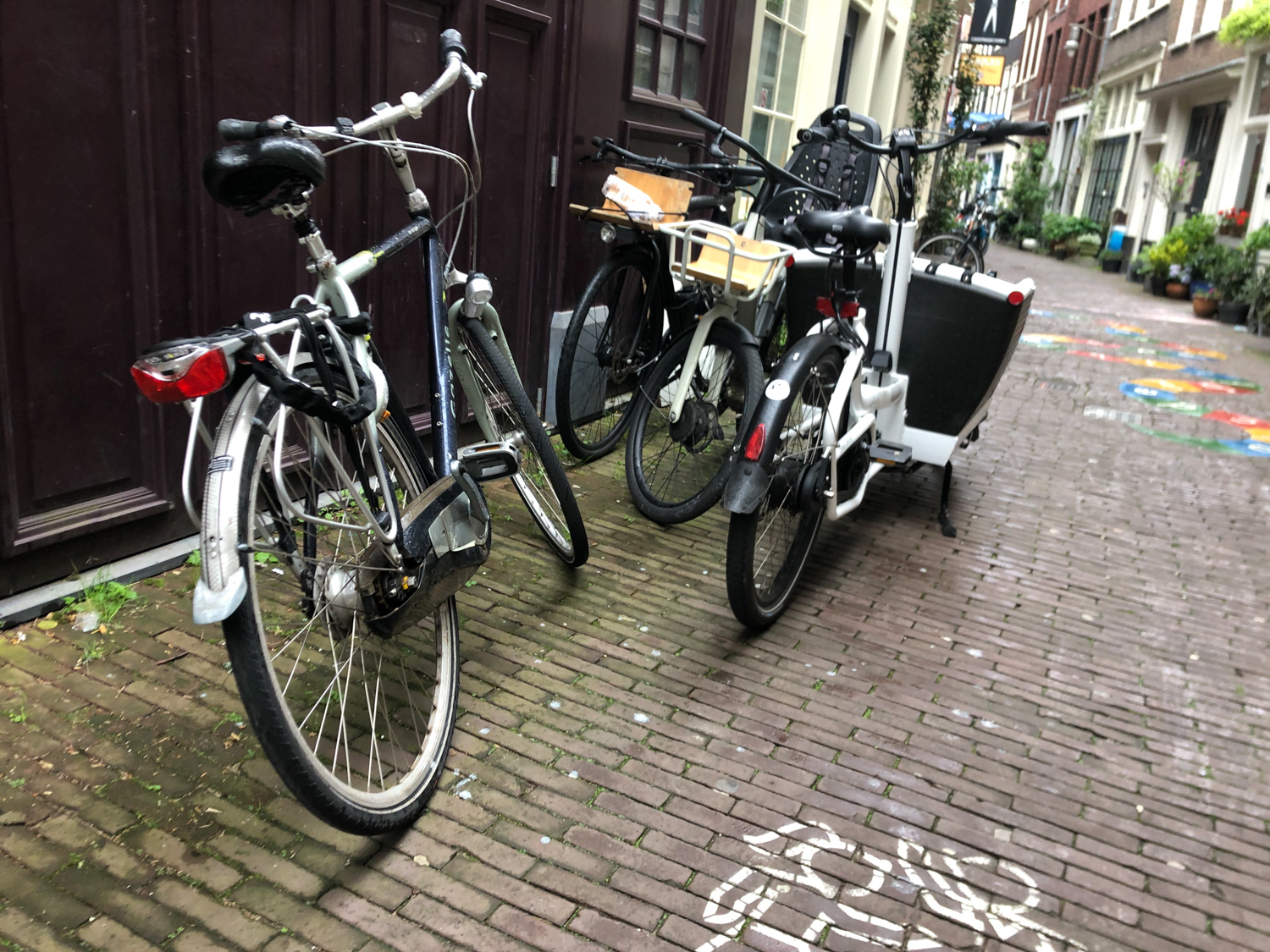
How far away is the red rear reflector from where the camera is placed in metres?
3.15

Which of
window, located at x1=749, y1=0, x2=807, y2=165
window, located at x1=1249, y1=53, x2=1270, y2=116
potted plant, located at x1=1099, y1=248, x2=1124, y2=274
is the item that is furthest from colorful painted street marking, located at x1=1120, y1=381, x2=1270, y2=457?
potted plant, located at x1=1099, y1=248, x2=1124, y2=274

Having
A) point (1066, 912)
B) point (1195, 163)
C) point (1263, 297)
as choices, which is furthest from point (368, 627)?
point (1195, 163)

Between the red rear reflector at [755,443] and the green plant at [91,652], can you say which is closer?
the green plant at [91,652]

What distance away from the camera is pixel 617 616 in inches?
137

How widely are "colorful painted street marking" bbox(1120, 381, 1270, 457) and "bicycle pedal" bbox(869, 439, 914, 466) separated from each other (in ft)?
11.6

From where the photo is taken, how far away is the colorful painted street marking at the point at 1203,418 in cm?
686

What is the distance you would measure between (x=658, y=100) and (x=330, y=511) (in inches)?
168

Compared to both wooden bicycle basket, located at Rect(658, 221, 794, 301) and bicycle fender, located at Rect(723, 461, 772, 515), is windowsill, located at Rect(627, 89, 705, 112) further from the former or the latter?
bicycle fender, located at Rect(723, 461, 772, 515)

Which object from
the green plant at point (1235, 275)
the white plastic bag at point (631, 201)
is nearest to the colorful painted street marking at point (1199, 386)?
the green plant at point (1235, 275)

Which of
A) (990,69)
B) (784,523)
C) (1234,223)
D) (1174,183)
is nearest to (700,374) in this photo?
(784,523)

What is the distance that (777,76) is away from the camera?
8328 mm

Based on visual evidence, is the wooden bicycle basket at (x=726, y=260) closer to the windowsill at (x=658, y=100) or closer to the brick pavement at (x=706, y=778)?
the brick pavement at (x=706, y=778)

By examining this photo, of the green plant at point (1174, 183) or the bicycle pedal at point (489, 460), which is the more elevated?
the green plant at point (1174, 183)

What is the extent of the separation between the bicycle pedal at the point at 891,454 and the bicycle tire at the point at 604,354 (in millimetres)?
1140
